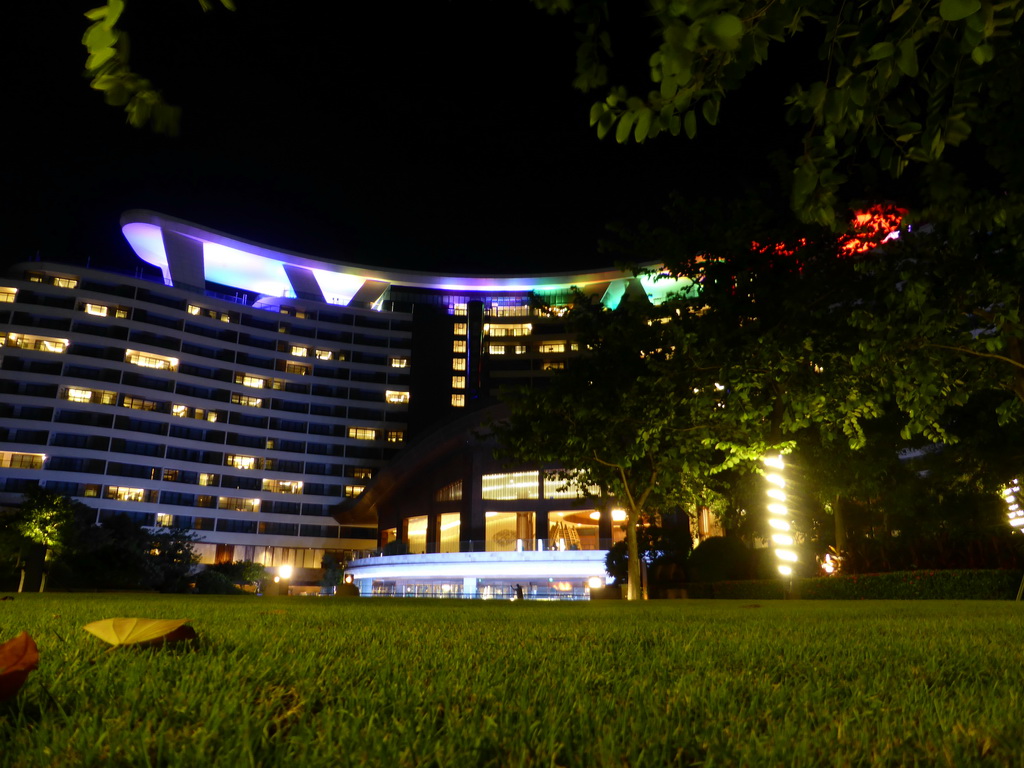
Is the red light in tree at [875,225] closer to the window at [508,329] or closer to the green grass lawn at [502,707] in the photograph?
the green grass lawn at [502,707]

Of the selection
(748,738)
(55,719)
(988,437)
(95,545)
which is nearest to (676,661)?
(748,738)

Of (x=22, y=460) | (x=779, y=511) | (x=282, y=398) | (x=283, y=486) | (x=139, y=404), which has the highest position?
(x=282, y=398)

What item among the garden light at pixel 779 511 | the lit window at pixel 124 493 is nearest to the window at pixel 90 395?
the lit window at pixel 124 493

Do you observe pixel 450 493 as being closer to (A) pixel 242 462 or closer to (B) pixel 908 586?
(A) pixel 242 462

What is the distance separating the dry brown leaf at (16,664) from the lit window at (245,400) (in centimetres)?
10721

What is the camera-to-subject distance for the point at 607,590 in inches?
1288

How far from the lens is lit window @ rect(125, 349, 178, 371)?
9456cm

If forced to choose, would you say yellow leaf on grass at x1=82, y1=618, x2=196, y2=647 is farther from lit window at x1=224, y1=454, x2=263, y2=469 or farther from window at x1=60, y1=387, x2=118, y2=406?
lit window at x1=224, y1=454, x2=263, y2=469

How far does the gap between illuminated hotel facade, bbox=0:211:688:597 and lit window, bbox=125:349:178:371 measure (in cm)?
31

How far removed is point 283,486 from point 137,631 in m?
107

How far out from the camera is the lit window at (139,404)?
93625 mm

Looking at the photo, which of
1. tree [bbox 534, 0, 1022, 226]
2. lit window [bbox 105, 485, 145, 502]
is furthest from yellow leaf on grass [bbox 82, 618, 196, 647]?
lit window [bbox 105, 485, 145, 502]

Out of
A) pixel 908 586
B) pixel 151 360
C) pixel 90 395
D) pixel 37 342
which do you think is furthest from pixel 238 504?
pixel 908 586

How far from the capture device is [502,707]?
244cm
